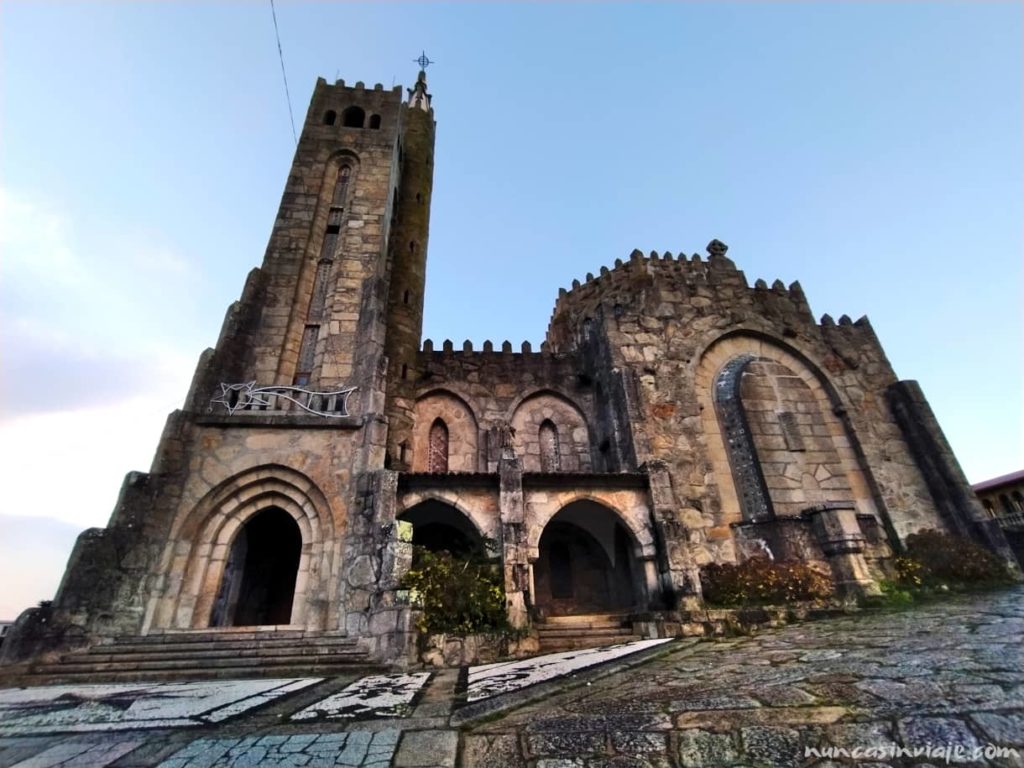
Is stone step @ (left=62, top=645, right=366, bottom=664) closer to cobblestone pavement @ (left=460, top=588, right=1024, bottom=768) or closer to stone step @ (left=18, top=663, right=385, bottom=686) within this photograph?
stone step @ (left=18, top=663, right=385, bottom=686)

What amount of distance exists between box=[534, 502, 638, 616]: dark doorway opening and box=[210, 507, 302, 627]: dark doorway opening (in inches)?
265

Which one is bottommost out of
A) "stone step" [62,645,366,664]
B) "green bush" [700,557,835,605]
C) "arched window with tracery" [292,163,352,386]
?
"stone step" [62,645,366,664]

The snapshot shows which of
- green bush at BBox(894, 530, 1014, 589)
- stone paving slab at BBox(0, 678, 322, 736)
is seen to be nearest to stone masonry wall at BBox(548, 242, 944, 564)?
green bush at BBox(894, 530, 1014, 589)

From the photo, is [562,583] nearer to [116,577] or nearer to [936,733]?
[116,577]

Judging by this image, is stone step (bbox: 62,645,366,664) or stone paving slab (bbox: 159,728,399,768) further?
stone step (bbox: 62,645,366,664)

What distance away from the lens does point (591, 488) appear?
412 inches

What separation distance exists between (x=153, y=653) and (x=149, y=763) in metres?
5.30

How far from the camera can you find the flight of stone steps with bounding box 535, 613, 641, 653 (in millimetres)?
8156

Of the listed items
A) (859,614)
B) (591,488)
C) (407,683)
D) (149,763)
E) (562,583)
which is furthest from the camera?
(562,583)

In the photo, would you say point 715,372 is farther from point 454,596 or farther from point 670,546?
point 454,596

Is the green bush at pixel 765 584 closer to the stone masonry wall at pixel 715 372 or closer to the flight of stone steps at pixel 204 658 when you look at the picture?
the stone masonry wall at pixel 715 372

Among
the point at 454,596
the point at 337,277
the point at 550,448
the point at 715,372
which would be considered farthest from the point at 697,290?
Answer: the point at 454,596

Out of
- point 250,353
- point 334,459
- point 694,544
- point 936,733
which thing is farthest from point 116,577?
point 694,544

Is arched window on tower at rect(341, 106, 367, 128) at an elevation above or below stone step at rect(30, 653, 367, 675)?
above
